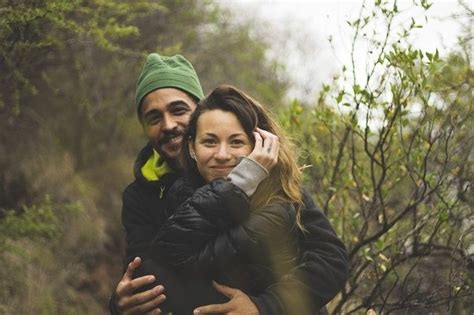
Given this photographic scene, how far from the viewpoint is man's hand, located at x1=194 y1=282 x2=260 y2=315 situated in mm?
2875

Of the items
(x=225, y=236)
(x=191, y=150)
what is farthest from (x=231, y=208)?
(x=191, y=150)

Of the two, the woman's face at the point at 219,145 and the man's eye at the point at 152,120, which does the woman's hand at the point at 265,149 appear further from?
the man's eye at the point at 152,120

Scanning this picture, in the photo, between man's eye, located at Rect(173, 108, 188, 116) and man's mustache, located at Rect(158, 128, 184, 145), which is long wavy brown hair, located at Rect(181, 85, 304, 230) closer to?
man's mustache, located at Rect(158, 128, 184, 145)

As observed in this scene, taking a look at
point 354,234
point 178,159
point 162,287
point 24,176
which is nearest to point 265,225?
point 162,287

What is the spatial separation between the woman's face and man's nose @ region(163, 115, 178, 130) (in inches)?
21.3

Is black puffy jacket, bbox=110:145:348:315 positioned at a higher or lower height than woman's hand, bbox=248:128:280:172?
lower

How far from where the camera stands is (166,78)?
12.6 feet

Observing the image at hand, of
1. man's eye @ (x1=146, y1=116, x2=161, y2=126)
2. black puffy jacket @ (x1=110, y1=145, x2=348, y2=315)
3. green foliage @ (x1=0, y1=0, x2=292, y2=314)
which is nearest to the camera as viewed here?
black puffy jacket @ (x1=110, y1=145, x2=348, y2=315)

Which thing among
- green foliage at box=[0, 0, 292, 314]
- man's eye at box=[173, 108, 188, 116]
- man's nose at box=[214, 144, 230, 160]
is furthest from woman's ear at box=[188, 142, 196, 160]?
green foliage at box=[0, 0, 292, 314]

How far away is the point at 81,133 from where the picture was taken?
28.3 feet

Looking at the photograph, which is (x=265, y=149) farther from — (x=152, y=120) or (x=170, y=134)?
(x=152, y=120)

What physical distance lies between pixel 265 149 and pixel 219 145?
218 mm

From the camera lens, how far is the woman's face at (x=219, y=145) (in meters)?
3.05

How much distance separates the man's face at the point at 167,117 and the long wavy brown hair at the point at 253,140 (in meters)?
0.36
